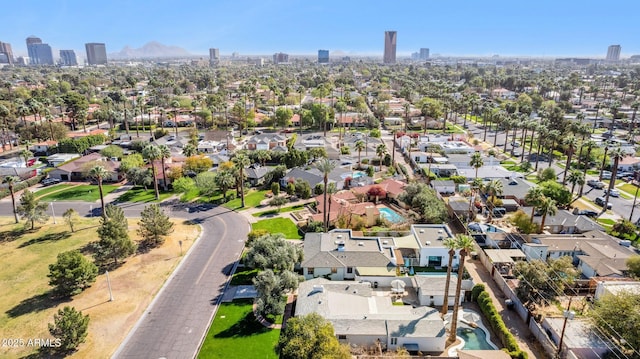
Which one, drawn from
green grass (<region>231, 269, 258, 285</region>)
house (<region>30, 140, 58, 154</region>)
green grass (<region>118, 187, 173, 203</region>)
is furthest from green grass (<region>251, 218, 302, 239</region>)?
house (<region>30, 140, 58, 154</region>)

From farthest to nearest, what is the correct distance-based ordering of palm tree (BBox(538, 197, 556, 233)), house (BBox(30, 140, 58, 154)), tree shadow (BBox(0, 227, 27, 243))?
house (BBox(30, 140, 58, 154)) → tree shadow (BBox(0, 227, 27, 243)) → palm tree (BBox(538, 197, 556, 233))

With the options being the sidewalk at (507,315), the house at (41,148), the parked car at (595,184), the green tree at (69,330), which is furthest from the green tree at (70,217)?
the parked car at (595,184)

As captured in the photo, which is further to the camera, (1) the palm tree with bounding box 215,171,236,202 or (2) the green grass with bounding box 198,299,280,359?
(1) the palm tree with bounding box 215,171,236,202

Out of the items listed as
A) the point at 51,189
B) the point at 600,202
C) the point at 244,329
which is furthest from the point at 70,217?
the point at 600,202

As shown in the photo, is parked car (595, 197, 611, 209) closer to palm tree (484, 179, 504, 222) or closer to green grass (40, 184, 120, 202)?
palm tree (484, 179, 504, 222)

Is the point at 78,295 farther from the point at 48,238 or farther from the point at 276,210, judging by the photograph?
the point at 276,210

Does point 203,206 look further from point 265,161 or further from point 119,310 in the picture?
point 119,310
